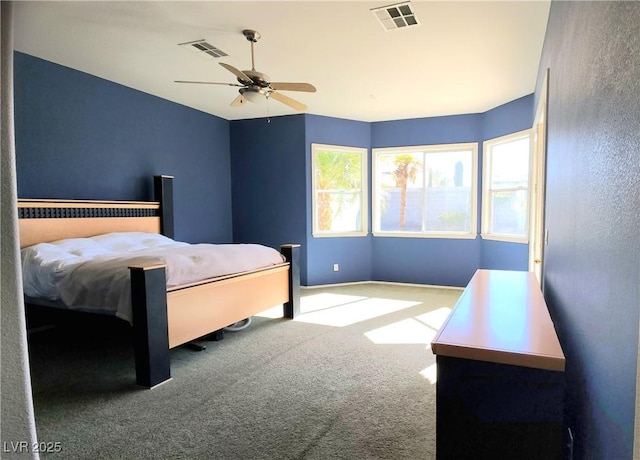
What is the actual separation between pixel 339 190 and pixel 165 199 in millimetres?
2579

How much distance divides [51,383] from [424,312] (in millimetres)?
3490

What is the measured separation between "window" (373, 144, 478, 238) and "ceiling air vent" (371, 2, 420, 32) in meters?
3.03

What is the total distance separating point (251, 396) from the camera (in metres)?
2.37

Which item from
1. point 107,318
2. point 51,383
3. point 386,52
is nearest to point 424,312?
point 386,52

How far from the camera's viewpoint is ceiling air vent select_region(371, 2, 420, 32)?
2561mm

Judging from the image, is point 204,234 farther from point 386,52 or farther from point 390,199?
point 386,52

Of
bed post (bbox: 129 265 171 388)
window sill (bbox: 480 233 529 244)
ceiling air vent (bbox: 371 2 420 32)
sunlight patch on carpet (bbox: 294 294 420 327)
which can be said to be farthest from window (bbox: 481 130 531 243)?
bed post (bbox: 129 265 171 388)

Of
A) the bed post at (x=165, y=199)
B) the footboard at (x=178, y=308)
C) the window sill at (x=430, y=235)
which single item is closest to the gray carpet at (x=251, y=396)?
the footboard at (x=178, y=308)

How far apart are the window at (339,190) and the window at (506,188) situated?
1.80m

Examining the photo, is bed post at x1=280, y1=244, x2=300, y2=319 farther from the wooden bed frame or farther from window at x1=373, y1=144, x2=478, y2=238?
window at x1=373, y1=144, x2=478, y2=238

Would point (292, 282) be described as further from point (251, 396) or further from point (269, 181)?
point (269, 181)

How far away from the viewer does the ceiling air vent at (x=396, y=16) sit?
256cm

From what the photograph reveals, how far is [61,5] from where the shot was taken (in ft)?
8.43

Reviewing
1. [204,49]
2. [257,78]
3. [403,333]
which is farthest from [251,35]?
[403,333]
